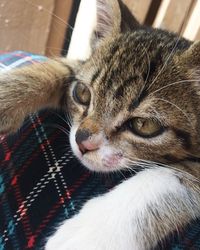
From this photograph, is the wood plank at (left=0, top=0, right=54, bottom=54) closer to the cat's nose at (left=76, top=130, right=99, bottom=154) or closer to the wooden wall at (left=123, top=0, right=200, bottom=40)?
the wooden wall at (left=123, top=0, right=200, bottom=40)

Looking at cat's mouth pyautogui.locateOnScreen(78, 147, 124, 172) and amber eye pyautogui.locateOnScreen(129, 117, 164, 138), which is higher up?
amber eye pyautogui.locateOnScreen(129, 117, 164, 138)

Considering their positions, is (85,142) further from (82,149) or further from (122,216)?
(122,216)

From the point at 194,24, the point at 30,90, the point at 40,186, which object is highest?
the point at 194,24

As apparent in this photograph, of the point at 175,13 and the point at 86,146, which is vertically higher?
the point at 175,13

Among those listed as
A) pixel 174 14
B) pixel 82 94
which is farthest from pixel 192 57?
pixel 174 14

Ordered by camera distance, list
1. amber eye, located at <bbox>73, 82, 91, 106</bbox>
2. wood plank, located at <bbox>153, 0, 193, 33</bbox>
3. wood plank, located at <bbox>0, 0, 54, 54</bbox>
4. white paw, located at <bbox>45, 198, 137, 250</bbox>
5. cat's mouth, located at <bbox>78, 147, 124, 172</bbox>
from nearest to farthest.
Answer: white paw, located at <bbox>45, 198, 137, 250</bbox>, cat's mouth, located at <bbox>78, 147, 124, 172</bbox>, amber eye, located at <bbox>73, 82, 91, 106</bbox>, wood plank, located at <bbox>153, 0, 193, 33</bbox>, wood plank, located at <bbox>0, 0, 54, 54</bbox>

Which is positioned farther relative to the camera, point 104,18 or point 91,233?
point 104,18

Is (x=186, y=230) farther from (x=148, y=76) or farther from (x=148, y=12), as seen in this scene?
(x=148, y=12)

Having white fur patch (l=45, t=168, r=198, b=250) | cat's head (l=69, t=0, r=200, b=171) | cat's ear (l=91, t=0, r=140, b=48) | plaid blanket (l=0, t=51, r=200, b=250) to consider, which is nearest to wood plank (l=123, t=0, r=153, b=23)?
cat's ear (l=91, t=0, r=140, b=48)
